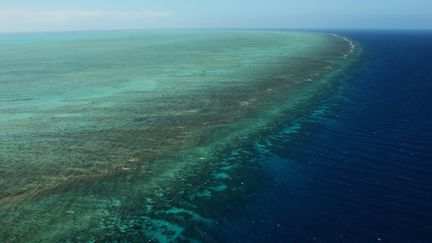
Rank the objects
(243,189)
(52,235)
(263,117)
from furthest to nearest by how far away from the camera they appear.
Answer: (263,117) → (243,189) → (52,235)

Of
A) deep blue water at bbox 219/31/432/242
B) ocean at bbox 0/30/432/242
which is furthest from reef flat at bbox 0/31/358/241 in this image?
deep blue water at bbox 219/31/432/242

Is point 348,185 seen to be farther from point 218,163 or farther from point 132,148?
point 132,148

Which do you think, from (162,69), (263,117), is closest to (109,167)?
(263,117)

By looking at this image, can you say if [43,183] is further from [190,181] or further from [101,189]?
[190,181]

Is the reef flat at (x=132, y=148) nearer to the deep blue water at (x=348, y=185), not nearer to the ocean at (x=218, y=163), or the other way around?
the ocean at (x=218, y=163)

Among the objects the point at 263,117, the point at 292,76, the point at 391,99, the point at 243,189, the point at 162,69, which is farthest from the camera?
the point at 162,69

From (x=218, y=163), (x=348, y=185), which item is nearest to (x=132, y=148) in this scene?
(x=218, y=163)
